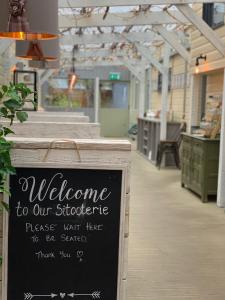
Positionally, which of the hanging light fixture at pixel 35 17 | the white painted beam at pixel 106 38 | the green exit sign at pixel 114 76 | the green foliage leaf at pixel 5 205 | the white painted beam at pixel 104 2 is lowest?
the green foliage leaf at pixel 5 205

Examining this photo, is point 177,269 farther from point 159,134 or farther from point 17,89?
point 159,134

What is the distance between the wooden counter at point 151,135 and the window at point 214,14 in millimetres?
3265

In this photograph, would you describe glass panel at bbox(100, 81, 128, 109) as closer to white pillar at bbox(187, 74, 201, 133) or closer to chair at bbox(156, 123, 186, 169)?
chair at bbox(156, 123, 186, 169)

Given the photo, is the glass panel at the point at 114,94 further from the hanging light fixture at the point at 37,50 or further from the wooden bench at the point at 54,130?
the wooden bench at the point at 54,130

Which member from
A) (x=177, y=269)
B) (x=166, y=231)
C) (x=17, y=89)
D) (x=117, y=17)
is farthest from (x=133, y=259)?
(x=117, y=17)

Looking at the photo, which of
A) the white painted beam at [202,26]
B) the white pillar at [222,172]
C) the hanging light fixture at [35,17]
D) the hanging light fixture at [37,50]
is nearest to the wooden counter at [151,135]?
the white pillar at [222,172]

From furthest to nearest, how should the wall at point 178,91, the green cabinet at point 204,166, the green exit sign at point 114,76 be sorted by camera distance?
the green exit sign at point 114,76, the wall at point 178,91, the green cabinet at point 204,166

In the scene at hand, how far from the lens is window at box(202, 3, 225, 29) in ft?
26.8

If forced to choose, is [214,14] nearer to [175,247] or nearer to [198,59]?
[198,59]

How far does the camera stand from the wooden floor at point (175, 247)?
3.90 meters

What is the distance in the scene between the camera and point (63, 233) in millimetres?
2393

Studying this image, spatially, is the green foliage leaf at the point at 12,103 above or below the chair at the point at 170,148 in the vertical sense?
above

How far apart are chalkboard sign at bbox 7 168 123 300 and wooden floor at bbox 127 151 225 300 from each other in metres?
1.40

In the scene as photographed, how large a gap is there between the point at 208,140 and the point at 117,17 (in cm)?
275
